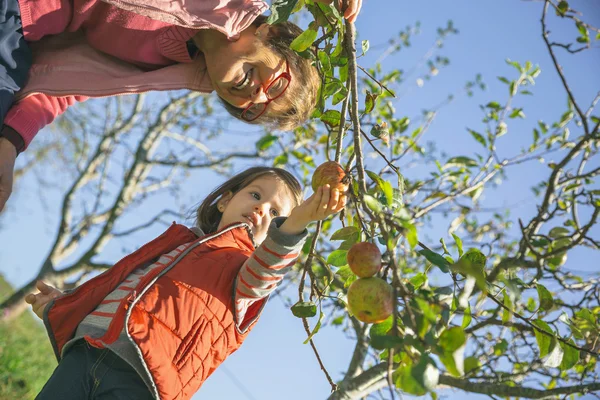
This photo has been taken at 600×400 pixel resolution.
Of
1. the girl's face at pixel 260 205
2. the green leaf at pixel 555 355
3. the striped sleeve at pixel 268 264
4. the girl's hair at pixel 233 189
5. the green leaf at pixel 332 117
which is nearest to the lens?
the green leaf at pixel 555 355

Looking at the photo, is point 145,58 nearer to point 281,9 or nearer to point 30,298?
point 281,9

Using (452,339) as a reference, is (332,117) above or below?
above

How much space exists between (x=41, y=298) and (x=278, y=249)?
2.56ft

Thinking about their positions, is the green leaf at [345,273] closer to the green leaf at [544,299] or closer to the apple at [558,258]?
the green leaf at [544,299]

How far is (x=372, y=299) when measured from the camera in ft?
3.19

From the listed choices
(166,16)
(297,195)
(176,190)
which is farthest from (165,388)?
(176,190)

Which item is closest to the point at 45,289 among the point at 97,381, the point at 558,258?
the point at 97,381

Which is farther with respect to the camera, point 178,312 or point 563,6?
point 563,6

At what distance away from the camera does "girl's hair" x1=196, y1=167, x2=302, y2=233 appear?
2.02 m

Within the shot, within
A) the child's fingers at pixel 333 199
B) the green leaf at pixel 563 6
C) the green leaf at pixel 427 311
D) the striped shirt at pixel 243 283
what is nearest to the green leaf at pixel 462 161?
the green leaf at pixel 563 6

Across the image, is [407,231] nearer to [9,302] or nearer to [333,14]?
[333,14]

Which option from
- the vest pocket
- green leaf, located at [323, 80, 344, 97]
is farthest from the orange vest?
green leaf, located at [323, 80, 344, 97]

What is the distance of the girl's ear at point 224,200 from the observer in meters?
2.08

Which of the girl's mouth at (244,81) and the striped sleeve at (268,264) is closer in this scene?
the striped sleeve at (268,264)
